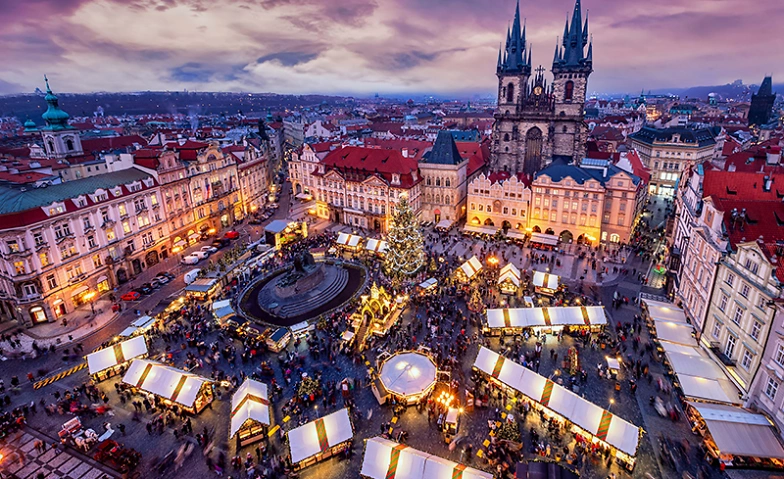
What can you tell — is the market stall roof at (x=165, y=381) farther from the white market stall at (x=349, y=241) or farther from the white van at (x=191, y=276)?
the white market stall at (x=349, y=241)

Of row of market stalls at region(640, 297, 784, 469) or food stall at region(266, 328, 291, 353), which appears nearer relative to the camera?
row of market stalls at region(640, 297, 784, 469)

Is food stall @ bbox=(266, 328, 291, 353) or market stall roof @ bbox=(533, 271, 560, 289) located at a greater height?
market stall roof @ bbox=(533, 271, 560, 289)

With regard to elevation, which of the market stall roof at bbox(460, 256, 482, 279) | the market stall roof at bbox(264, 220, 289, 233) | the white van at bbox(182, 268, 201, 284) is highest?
the market stall roof at bbox(264, 220, 289, 233)

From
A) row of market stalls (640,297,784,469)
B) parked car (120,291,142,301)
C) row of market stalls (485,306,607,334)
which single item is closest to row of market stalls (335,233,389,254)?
row of market stalls (485,306,607,334)

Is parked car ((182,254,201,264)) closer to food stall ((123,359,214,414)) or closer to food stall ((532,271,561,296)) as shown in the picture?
food stall ((123,359,214,414))

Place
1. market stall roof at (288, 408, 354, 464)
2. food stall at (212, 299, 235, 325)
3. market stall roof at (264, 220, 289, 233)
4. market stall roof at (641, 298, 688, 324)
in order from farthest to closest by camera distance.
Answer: market stall roof at (264, 220, 289, 233) → food stall at (212, 299, 235, 325) → market stall roof at (641, 298, 688, 324) → market stall roof at (288, 408, 354, 464)
